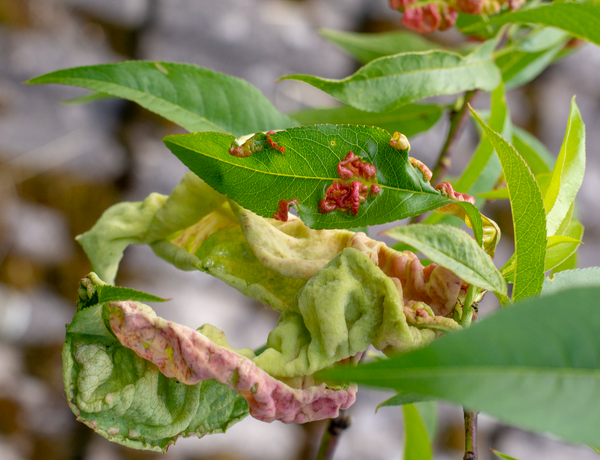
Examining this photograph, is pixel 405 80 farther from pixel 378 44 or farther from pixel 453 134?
pixel 378 44

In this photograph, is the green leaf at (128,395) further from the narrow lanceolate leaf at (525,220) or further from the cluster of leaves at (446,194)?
the narrow lanceolate leaf at (525,220)

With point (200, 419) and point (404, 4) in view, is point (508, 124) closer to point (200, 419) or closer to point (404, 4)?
point (404, 4)

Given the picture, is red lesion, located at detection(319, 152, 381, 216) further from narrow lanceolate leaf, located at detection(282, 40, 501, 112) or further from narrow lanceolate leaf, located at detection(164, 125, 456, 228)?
narrow lanceolate leaf, located at detection(282, 40, 501, 112)

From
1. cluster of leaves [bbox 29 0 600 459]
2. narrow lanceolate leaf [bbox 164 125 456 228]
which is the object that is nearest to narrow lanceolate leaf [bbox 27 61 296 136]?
cluster of leaves [bbox 29 0 600 459]

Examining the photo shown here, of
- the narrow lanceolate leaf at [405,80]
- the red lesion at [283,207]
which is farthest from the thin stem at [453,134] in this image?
the red lesion at [283,207]

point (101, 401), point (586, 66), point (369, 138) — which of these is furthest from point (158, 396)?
point (586, 66)
